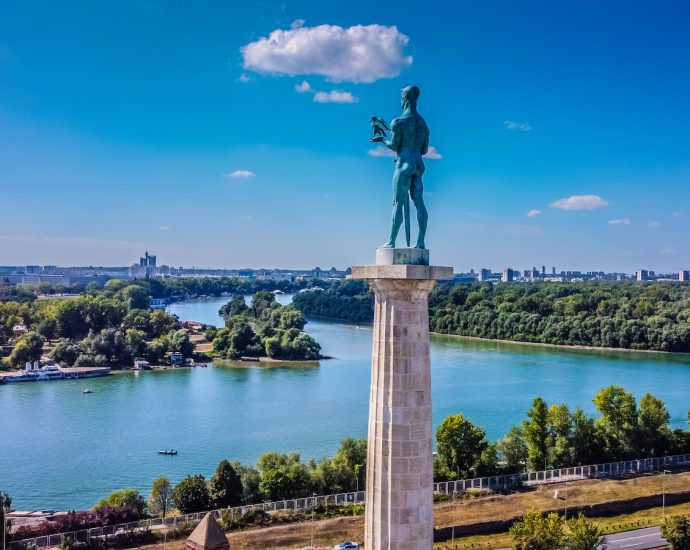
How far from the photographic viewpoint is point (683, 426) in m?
39.3

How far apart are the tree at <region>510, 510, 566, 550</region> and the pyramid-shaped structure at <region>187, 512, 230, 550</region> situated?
8.85m

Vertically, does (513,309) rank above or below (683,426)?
above

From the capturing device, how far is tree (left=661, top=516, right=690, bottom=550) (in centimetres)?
1916

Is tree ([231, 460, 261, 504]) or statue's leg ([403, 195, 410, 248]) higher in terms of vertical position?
statue's leg ([403, 195, 410, 248])

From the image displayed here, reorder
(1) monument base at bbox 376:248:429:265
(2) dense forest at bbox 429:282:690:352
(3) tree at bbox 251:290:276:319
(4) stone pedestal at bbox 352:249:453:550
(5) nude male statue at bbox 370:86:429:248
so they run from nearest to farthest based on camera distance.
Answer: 1. (4) stone pedestal at bbox 352:249:453:550
2. (1) monument base at bbox 376:248:429:265
3. (5) nude male statue at bbox 370:86:429:248
4. (2) dense forest at bbox 429:282:690:352
5. (3) tree at bbox 251:290:276:319

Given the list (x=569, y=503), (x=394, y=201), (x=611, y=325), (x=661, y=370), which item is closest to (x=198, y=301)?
(x=611, y=325)

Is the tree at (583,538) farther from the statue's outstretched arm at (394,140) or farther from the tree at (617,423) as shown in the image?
the statue's outstretched arm at (394,140)

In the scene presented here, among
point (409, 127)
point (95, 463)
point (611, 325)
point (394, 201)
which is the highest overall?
point (409, 127)

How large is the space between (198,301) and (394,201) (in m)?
179

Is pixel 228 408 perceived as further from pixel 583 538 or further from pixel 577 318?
pixel 577 318

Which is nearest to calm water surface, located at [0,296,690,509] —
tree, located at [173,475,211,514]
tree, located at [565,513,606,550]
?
tree, located at [173,475,211,514]

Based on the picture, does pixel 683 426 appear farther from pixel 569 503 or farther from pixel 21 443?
pixel 21 443

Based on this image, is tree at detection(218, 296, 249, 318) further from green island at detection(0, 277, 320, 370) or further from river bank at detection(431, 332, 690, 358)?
river bank at detection(431, 332, 690, 358)

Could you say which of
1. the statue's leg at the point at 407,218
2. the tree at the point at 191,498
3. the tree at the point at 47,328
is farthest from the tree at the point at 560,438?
the tree at the point at 47,328
